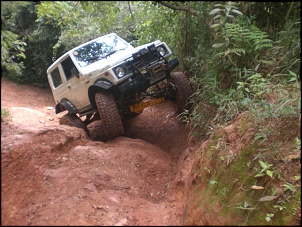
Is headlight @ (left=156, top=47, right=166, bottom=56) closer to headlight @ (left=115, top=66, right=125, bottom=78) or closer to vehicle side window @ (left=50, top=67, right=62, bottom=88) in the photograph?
headlight @ (left=115, top=66, right=125, bottom=78)

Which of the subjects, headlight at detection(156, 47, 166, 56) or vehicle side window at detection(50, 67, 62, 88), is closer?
headlight at detection(156, 47, 166, 56)

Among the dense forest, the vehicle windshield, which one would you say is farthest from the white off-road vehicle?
the dense forest

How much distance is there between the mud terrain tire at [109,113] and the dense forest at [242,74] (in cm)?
130

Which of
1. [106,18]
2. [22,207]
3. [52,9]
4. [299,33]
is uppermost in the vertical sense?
[52,9]

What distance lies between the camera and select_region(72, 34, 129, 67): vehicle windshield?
5.83 metres

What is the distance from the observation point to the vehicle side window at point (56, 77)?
678 centimetres

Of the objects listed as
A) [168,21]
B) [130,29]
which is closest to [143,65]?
[168,21]

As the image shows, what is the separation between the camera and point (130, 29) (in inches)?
412

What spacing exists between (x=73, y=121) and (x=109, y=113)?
1.83 metres

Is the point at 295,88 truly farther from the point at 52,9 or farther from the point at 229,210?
the point at 52,9

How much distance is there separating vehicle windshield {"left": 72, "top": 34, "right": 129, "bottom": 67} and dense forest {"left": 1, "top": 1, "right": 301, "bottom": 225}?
0.81 m

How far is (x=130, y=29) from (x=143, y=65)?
230 inches

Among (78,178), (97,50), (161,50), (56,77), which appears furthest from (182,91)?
(56,77)

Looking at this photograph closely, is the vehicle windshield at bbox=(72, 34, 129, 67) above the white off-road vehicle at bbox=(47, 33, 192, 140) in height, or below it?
above
